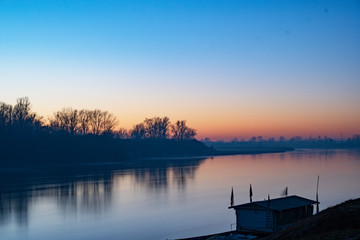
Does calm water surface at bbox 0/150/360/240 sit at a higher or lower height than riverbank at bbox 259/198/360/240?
lower

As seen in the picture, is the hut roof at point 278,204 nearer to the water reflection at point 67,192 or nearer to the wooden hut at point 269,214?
the wooden hut at point 269,214

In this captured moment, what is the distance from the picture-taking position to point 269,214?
97.8 ft

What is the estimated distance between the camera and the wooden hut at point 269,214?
29672mm

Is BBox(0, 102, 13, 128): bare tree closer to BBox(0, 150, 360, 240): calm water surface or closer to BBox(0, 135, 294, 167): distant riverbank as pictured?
BBox(0, 135, 294, 167): distant riverbank

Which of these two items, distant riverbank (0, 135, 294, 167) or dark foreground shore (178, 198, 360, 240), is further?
distant riverbank (0, 135, 294, 167)

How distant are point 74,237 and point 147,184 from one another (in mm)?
43298

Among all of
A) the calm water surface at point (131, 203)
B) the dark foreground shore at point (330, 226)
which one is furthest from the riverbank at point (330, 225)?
the calm water surface at point (131, 203)

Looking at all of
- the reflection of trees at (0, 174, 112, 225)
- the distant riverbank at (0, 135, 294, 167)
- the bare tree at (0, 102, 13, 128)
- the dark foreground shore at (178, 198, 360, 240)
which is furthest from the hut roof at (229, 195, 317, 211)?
the bare tree at (0, 102, 13, 128)

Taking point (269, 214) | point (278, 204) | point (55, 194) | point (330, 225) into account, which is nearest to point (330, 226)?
point (330, 225)

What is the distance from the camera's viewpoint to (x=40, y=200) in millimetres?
57844

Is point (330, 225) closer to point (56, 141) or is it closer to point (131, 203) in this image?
point (131, 203)

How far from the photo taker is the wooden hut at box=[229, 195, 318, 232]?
29.7 m

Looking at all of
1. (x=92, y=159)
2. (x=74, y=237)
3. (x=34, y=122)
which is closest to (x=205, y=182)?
(x=74, y=237)

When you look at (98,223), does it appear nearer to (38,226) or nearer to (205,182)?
(38,226)
